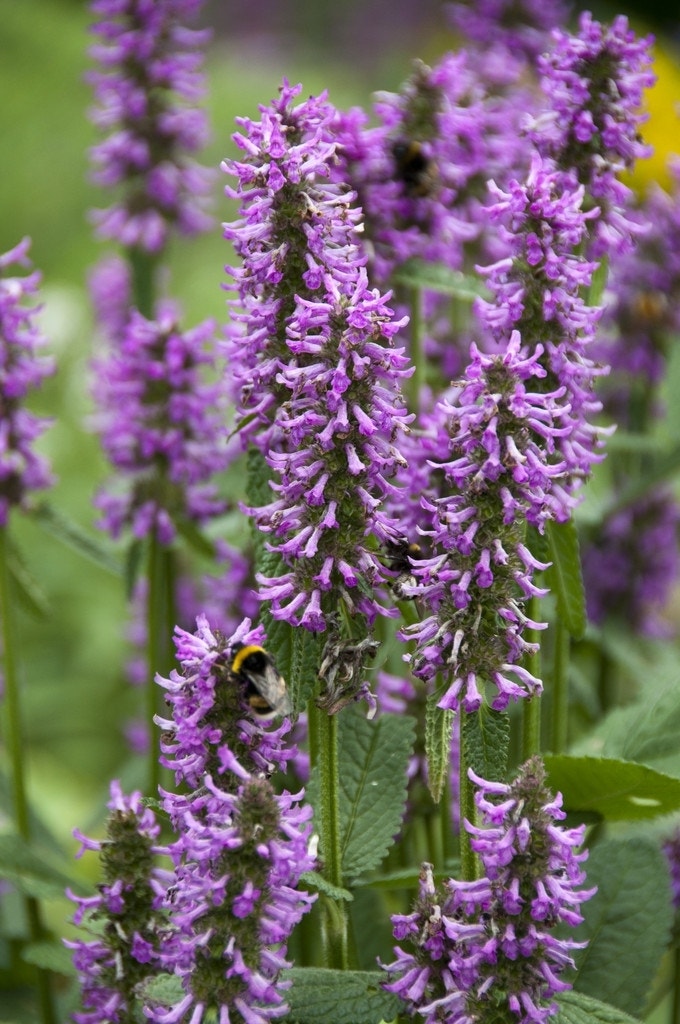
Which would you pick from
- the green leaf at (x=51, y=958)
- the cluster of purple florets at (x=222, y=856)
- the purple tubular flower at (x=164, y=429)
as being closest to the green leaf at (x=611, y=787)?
the cluster of purple florets at (x=222, y=856)

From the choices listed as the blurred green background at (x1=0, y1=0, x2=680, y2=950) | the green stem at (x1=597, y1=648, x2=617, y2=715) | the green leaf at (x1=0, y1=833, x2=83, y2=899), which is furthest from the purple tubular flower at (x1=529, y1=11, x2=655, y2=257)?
the green stem at (x1=597, y1=648, x2=617, y2=715)

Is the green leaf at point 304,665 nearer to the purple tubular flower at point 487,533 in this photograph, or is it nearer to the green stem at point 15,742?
the purple tubular flower at point 487,533

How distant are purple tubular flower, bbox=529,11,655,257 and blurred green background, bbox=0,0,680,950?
1461mm

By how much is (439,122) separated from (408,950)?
179cm

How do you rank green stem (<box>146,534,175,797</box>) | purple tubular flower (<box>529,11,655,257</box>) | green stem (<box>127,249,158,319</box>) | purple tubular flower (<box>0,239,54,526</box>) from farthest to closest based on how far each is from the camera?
green stem (<box>127,249,158,319</box>)
green stem (<box>146,534,175,797</box>)
purple tubular flower (<box>0,239,54,526</box>)
purple tubular flower (<box>529,11,655,257</box>)

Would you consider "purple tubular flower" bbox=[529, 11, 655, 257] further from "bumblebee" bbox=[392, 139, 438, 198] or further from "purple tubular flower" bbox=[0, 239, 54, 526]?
"purple tubular flower" bbox=[0, 239, 54, 526]

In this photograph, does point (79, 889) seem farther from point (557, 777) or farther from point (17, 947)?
point (557, 777)

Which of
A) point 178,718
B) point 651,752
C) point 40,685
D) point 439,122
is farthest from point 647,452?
point 40,685

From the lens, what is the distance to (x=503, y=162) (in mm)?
3285

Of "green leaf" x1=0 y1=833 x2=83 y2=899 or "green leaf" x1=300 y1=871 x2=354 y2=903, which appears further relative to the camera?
"green leaf" x1=0 y1=833 x2=83 y2=899

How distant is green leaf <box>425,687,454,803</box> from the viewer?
1.89 m

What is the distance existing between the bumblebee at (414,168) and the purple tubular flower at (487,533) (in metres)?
1.07

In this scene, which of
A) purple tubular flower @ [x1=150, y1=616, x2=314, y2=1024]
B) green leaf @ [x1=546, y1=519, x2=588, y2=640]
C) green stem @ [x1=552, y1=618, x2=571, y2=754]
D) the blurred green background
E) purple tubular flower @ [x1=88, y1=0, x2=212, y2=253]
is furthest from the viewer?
the blurred green background

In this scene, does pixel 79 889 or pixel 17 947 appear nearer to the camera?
pixel 79 889
